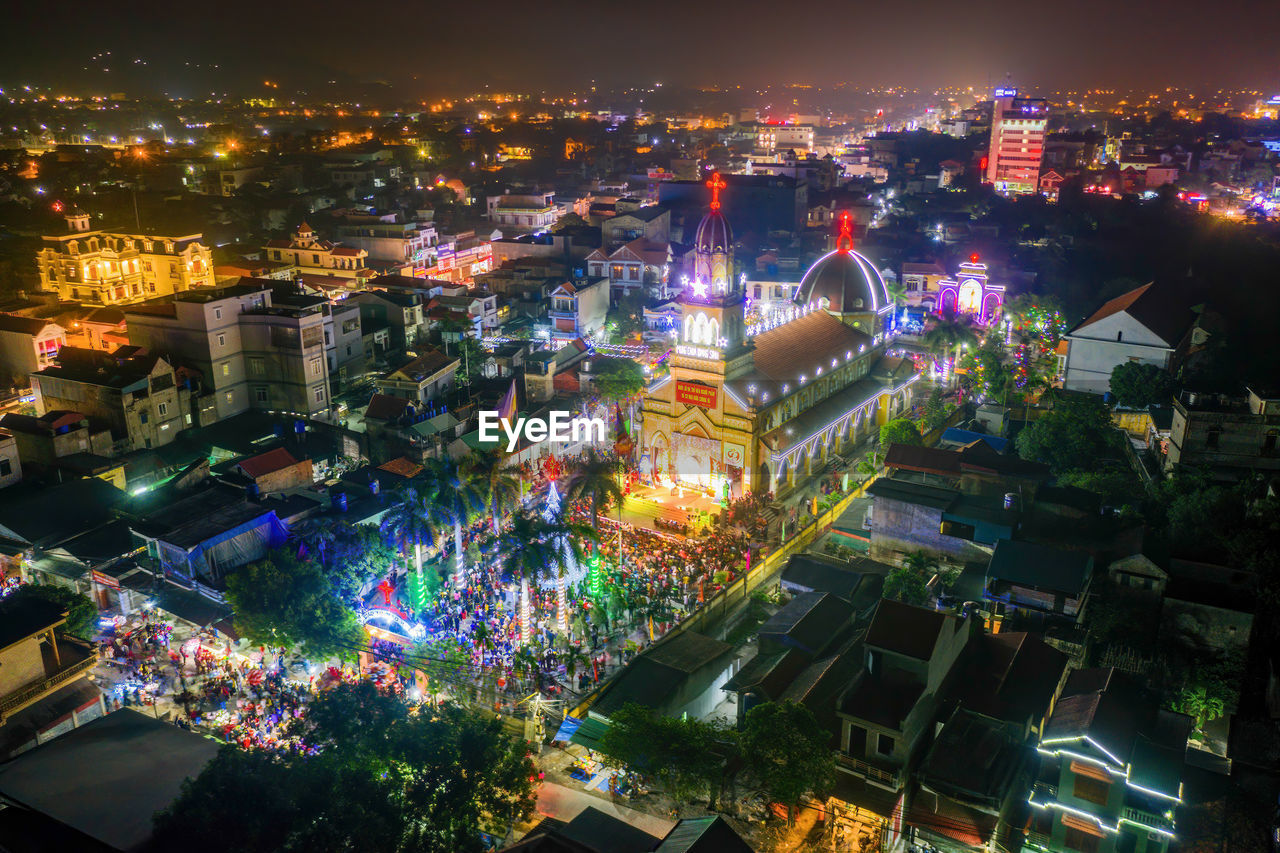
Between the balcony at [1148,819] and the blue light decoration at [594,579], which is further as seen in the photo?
the blue light decoration at [594,579]

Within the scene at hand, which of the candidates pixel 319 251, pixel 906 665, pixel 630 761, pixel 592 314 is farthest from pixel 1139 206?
pixel 630 761

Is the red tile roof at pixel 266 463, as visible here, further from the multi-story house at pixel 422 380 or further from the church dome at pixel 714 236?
the church dome at pixel 714 236

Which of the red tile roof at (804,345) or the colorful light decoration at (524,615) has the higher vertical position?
the red tile roof at (804,345)

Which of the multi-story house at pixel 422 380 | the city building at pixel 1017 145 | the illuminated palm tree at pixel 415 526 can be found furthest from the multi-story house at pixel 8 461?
the city building at pixel 1017 145

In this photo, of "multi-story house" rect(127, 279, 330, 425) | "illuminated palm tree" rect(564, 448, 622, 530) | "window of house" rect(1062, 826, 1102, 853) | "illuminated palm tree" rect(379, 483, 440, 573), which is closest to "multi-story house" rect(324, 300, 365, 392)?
"multi-story house" rect(127, 279, 330, 425)

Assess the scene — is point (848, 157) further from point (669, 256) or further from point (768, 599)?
point (768, 599)

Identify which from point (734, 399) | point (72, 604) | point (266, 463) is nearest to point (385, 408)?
point (266, 463)

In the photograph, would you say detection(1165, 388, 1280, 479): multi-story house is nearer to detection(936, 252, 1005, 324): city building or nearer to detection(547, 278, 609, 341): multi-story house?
detection(936, 252, 1005, 324): city building

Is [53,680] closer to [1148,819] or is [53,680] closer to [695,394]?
[695,394]
